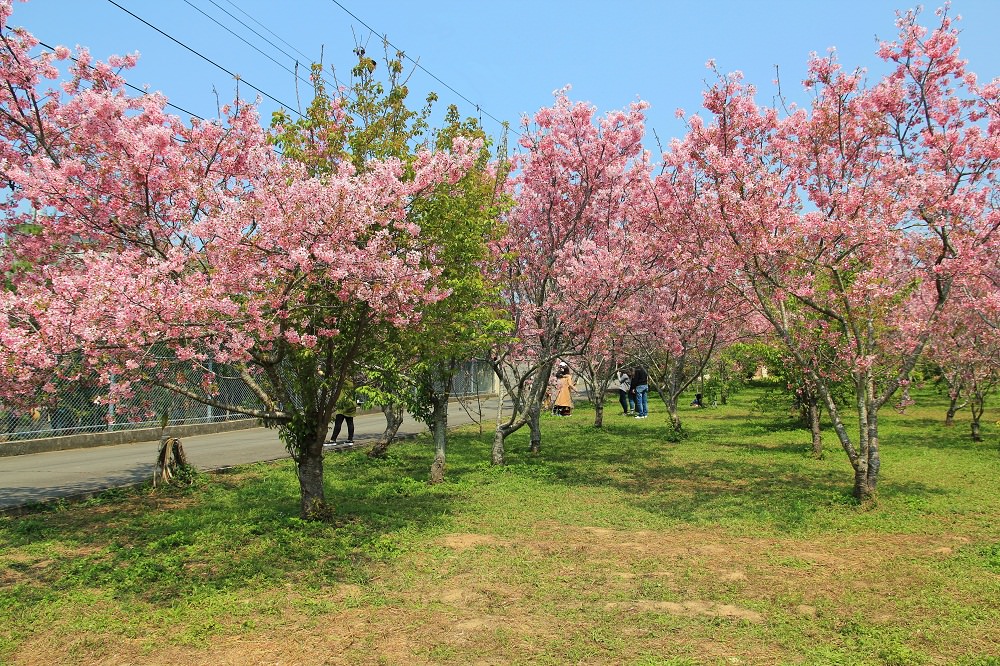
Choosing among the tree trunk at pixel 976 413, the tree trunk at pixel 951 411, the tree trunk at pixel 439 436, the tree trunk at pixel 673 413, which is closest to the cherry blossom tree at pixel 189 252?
the tree trunk at pixel 439 436

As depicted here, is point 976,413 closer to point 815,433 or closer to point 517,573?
point 815,433

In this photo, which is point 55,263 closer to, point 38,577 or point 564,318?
point 38,577

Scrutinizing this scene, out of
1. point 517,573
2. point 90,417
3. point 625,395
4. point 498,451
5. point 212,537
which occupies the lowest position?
point 517,573

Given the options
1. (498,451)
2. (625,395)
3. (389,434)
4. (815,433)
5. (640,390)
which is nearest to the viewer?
(498,451)

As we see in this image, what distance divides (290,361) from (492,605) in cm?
364

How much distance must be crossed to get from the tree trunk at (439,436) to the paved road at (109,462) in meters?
1.01

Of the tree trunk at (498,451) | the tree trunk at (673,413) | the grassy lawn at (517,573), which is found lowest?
the grassy lawn at (517,573)

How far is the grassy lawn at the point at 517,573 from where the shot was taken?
15.3ft

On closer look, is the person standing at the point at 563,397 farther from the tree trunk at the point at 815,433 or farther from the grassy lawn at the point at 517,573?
the grassy lawn at the point at 517,573

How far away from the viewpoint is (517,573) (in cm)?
628

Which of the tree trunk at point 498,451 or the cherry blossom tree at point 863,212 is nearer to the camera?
the cherry blossom tree at point 863,212

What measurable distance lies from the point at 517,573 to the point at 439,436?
492 cm

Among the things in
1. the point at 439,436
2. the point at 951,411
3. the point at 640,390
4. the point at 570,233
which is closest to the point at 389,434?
the point at 439,436

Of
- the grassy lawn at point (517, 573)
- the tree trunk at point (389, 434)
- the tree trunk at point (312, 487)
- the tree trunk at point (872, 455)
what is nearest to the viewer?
the grassy lawn at point (517, 573)
